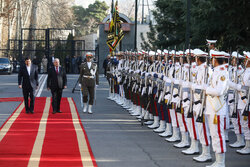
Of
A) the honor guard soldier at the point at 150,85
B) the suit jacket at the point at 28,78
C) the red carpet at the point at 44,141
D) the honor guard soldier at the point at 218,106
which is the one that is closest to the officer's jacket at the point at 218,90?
the honor guard soldier at the point at 218,106

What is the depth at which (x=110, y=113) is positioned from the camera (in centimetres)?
1869

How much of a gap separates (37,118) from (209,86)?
27.0 feet

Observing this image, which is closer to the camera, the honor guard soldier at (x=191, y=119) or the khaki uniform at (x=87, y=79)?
the honor guard soldier at (x=191, y=119)

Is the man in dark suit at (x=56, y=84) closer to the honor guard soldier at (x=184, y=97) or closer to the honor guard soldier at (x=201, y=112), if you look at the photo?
the honor guard soldier at (x=184, y=97)

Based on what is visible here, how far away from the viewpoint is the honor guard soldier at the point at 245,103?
11.3 metres

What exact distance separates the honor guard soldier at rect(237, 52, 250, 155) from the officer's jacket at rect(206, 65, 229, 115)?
5.76ft

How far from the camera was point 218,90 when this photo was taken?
948 centimetres

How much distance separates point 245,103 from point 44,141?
173 inches

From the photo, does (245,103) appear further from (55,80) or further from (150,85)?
(55,80)

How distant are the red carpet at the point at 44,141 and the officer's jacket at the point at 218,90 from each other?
2268mm

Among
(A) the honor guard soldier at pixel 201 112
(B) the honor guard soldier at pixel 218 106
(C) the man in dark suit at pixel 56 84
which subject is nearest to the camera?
(B) the honor guard soldier at pixel 218 106

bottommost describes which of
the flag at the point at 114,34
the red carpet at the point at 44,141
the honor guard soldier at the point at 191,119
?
the red carpet at the point at 44,141

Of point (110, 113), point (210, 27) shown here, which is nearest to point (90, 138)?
point (110, 113)

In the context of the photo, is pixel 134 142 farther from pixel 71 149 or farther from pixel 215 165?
pixel 215 165
